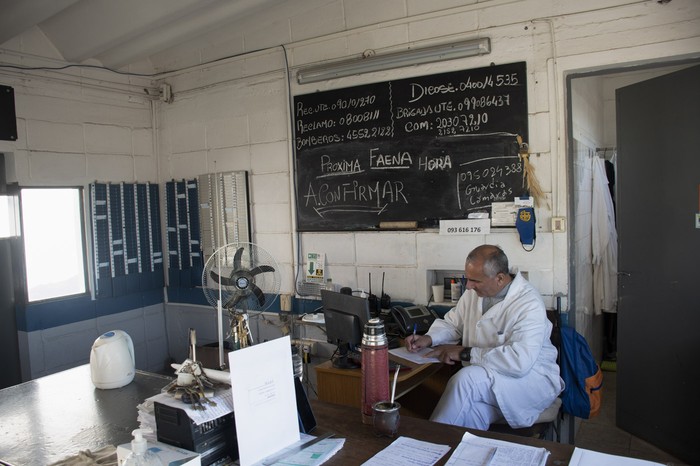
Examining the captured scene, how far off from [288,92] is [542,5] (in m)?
1.90

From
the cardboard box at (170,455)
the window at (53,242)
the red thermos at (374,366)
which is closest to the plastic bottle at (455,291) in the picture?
the red thermos at (374,366)

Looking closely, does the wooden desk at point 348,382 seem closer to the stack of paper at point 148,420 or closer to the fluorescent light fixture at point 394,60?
the stack of paper at point 148,420

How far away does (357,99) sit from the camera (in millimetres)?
3945

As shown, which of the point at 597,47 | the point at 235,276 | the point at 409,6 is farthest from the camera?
the point at 409,6

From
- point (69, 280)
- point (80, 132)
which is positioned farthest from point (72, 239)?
point (80, 132)

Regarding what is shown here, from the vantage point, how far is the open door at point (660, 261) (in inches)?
127

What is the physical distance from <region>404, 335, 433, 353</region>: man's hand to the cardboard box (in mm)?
1752

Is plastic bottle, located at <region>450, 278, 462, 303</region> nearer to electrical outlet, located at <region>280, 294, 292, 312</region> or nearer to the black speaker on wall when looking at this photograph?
electrical outlet, located at <region>280, 294, 292, 312</region>

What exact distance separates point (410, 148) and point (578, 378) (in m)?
1.74

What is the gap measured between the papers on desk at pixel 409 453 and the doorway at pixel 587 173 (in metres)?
2.03

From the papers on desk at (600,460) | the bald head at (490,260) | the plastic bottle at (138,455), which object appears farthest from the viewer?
the bald head at (490,260)

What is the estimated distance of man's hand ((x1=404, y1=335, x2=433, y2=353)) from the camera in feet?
9.95

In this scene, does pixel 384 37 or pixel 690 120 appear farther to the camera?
pixel 384 37

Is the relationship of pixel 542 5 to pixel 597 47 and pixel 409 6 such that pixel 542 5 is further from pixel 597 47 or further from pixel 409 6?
pixel 409 6
